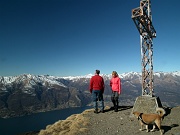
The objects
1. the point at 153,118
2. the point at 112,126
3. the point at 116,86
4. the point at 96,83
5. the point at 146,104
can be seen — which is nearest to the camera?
the point at 153,118

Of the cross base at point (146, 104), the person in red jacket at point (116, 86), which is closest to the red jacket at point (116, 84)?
the person in red jacket at point (116, 86)

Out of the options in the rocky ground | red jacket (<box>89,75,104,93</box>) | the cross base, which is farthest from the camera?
red jacket (<box>89,75,104,93</box>)

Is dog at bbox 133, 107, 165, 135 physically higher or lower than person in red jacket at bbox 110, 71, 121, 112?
lower

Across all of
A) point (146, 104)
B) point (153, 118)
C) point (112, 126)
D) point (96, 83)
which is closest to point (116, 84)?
point (96, 83)

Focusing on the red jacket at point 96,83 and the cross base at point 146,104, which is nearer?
the cross base at point 146,104

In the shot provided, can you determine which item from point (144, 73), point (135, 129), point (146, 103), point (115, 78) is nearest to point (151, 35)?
point (144, 73)

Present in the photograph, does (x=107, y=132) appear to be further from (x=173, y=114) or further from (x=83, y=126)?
(x=173, y=114)

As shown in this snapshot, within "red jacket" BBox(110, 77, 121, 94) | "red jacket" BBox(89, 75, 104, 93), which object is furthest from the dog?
"red jacket" BBox(89, 75, 104, 93)

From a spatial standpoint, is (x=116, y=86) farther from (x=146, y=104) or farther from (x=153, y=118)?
(x=153, y=118)

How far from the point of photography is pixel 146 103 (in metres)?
14.0

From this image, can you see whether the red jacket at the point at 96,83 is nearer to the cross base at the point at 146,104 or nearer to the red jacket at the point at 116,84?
the red jacket at the point at 116,84

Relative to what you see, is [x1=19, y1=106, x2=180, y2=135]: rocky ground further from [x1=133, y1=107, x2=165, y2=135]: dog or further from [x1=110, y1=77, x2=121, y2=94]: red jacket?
[x1=110, y1=77, x2=121, y2=94]: red jacket

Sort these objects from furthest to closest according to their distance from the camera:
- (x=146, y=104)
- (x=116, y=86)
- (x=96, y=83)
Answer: (x=116, y=86) → (x=96, y=83) → (x=146, y=104)

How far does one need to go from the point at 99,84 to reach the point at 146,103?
416 cm
